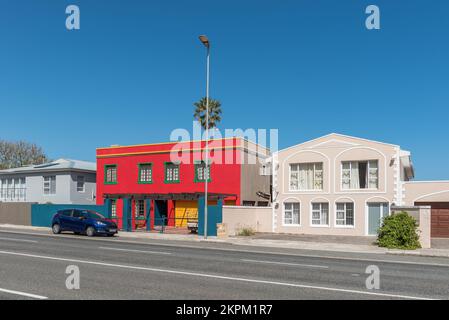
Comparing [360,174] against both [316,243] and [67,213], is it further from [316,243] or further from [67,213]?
[67,213]

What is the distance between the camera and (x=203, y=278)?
38.1 ft

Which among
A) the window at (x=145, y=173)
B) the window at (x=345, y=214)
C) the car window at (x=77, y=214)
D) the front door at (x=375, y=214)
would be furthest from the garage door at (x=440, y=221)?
the car window at (x=77, y=214)

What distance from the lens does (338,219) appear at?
31047mm

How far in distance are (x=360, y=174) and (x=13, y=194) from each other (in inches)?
1350

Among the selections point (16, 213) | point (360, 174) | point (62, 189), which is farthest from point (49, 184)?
point (360, 174)

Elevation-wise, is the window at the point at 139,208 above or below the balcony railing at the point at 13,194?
below

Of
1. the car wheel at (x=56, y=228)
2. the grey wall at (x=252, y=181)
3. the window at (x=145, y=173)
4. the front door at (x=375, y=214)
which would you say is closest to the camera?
the front door at (x=375, y=214)

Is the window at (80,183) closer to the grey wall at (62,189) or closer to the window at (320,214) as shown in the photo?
the grey wall at (62,189)

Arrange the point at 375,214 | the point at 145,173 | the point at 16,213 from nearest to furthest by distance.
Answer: the point at 375,214
the point at 145,173
the point at 16,213

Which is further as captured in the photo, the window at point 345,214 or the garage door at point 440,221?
the window at point 345,214

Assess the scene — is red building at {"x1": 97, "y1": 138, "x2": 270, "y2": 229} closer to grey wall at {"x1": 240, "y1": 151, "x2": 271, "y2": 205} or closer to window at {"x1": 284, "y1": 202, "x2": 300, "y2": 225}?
grey wall at {"x1": 240, "y1": 151, "x2": 271, "y2": 205}

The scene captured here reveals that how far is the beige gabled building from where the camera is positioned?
97.1 ft

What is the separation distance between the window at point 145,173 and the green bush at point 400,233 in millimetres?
20521

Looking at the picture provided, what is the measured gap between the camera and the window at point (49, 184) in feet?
146
